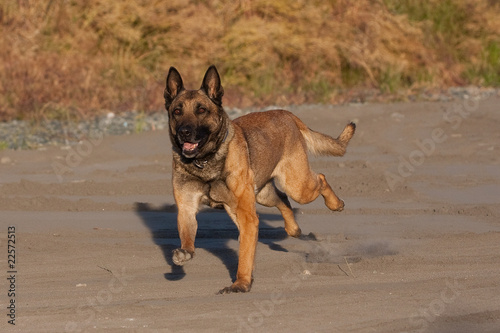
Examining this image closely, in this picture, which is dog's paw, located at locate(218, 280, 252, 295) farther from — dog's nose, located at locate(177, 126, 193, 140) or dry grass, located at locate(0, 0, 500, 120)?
dry grass, located at locate(0, 0, 500, 120)

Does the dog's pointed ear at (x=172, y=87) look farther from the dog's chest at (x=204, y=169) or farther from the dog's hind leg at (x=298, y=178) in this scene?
the dog's hind leg at (x=298, y=178)

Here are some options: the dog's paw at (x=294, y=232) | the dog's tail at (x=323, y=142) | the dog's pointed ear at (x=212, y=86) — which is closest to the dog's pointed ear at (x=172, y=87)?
the dog's pointed ear at (x=212, y=86)

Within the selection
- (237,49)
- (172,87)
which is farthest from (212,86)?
(237,49)

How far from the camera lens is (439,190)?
34.8ft

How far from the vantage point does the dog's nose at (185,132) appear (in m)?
6.66

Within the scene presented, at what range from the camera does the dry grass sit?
58.0ft

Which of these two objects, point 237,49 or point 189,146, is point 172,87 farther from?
point 237,49

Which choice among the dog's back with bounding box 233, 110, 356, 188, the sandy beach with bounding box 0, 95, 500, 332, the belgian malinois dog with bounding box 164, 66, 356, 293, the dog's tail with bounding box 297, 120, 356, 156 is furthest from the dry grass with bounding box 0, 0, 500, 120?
the belgian malinois dog with bounding box 164, 66, 356, 293

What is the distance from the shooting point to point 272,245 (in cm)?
827

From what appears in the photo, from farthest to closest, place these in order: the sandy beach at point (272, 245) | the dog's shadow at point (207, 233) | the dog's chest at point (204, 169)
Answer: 1. the dog's shadow at point (207, 233)
2. the dog's chest at point (204, 169)
3. the sandy beach at point (272, 245)

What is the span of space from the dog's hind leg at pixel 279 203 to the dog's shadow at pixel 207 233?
0.19 m

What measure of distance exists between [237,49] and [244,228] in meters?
13.2

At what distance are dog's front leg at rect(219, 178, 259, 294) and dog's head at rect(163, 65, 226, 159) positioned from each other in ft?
1.15

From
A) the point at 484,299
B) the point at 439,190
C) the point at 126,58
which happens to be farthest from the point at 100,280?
the point at 126,58
